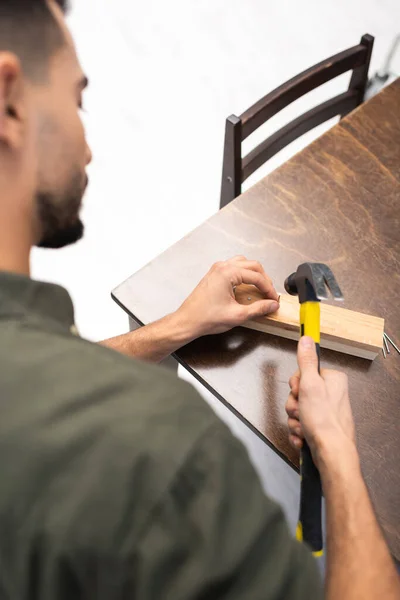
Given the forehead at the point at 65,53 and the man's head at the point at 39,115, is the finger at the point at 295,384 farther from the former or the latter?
the forehead at the point at 65,53

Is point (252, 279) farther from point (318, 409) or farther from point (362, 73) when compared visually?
point (362, 73)

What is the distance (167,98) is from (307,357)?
72.8 inches

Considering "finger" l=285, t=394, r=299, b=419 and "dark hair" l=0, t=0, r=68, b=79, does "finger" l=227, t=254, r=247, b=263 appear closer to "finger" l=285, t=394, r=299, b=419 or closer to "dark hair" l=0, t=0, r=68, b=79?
"finger" l=285, t=394, r=299, b=419

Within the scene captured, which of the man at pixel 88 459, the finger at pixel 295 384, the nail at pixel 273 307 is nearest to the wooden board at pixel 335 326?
the nail at pixel 273 307

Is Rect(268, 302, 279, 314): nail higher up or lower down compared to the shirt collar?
higher up

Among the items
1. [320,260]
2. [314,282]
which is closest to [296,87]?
[320,260]

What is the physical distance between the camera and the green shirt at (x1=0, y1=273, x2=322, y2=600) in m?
0.42

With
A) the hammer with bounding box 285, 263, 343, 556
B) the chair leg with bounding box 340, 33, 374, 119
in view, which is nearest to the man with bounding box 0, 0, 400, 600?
the hammer with bounding box 285, 263, 343, 556

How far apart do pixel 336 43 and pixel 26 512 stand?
2665 mm

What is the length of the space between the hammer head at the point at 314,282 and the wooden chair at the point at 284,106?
0.43m

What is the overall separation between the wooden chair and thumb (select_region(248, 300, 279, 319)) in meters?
0.45

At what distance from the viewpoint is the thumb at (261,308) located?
917 millimetres

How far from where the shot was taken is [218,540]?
0.45m

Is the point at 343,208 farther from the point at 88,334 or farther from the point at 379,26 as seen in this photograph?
the point at 379,26
